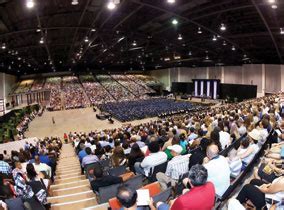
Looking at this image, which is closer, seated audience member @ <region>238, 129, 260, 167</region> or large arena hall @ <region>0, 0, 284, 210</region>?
large arena hall @ <region>0, 0, 284, 210</region>

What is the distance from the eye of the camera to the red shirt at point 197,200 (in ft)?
10.6

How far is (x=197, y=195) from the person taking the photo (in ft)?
10.9

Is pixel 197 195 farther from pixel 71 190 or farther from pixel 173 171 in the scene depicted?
pixel 71 190

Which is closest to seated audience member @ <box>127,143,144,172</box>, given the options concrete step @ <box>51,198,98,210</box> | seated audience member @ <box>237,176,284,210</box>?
concrete step @ <box>51,198,98,210</box>

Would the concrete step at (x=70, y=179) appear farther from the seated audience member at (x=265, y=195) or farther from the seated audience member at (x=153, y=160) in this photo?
the seated audience member at (x=265, y=195)

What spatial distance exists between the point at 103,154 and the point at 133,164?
2.27 metres

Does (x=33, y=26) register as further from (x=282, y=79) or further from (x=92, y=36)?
(x=282, y=79)

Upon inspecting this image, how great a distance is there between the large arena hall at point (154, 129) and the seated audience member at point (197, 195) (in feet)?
0.04

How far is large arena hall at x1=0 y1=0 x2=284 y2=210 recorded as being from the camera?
445cm

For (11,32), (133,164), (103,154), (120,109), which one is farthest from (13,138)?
(133,164)

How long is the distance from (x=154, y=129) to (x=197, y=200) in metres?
12.1

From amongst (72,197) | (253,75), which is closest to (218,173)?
(72,197)

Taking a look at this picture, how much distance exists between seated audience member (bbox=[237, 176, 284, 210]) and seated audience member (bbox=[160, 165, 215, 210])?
82cm

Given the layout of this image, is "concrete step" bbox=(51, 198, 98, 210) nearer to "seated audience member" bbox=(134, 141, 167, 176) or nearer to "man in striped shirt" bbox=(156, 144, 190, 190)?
"seated audience member" bbox=(134, 141, 167, 176)
